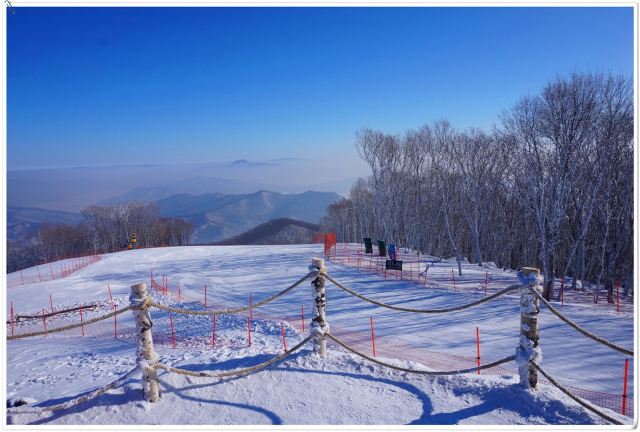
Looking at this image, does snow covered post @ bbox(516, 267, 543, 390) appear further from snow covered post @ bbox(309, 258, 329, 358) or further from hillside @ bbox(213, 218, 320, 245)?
hillside @ bbox(213, 218, 320, 245)

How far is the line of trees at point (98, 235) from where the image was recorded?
64.4 m

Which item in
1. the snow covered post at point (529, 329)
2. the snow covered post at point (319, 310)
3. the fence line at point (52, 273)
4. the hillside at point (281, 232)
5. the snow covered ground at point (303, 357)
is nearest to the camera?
the snow covered ground at point (303, 357)

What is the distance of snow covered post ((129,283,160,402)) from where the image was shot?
4.10 meters

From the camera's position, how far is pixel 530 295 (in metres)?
4.28

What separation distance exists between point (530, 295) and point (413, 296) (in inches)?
550

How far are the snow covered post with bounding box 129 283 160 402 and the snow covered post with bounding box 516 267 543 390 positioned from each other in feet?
13.6

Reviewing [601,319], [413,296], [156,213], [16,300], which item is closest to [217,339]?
[413,296]

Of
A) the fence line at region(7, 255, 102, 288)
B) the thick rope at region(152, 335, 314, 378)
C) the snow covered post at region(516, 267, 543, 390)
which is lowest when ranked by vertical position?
the fence line at region(7, 255, 102, 288)

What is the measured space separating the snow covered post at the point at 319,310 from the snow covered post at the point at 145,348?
6.77 feet

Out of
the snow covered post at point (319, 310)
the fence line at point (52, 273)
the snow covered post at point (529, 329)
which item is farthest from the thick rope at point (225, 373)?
the fence line at point (52, 273)

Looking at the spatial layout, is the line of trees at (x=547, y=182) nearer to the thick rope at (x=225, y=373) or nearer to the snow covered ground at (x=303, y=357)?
the snow covered ground at (x=303, y=357)

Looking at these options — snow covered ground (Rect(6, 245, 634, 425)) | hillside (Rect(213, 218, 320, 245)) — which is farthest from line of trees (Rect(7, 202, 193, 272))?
snow covered ground (Rect(6, 245, 634, 425))

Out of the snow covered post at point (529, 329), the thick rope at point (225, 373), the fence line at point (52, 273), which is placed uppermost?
the snow covered post at point (529, 329)
